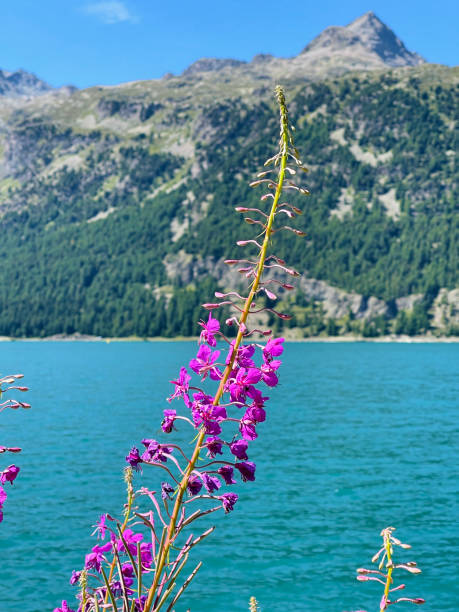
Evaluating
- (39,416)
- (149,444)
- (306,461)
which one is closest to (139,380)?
(39,416)

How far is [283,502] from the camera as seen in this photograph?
4253 cm

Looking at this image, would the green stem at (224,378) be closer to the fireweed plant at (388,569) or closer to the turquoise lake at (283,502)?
the fireweed plant at (388,569)

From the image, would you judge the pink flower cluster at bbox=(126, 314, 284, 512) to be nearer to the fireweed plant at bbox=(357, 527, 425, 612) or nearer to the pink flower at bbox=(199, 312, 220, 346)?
the pink flower at bbox=(199, 312, 220, 346)

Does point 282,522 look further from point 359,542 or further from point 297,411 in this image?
point 297,411

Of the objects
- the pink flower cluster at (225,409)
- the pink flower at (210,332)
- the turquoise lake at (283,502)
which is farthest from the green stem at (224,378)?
the turquoise lake at (283,502)

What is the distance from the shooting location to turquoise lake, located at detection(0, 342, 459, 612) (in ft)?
95.2

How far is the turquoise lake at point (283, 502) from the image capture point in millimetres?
29016

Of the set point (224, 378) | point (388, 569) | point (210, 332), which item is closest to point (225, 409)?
point (224, 378)

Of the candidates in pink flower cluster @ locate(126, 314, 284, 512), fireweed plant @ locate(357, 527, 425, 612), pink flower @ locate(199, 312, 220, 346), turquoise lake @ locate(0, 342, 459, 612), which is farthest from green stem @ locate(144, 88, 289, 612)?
turquoise lake @ locate(0, 342, 459, 612)

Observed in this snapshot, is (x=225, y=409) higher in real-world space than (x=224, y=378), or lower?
lower

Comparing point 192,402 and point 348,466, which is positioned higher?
point 192,402

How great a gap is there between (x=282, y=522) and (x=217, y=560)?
655 centimetres

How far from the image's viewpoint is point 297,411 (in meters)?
88.4

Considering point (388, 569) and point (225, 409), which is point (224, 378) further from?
point (388, 569)
